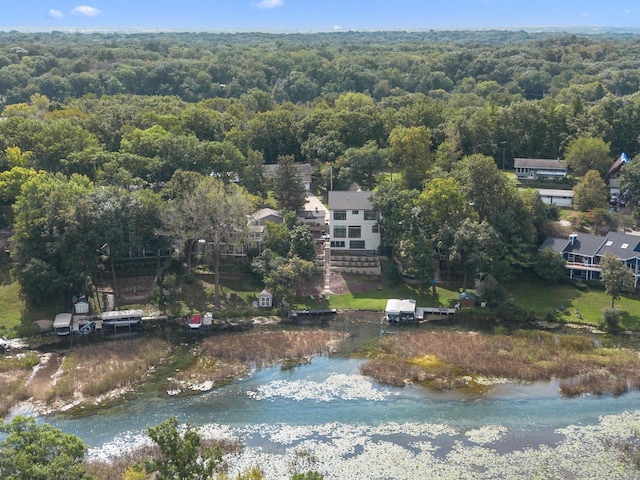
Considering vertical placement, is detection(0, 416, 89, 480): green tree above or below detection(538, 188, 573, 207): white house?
below

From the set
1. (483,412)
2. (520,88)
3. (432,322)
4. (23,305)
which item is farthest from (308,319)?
(520,88)

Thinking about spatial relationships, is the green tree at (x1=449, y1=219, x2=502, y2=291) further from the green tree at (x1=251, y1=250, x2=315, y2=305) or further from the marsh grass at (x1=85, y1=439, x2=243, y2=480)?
the marsh grass at (x1=85, y1=439, x2=243, y2=480)

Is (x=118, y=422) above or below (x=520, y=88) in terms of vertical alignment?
below

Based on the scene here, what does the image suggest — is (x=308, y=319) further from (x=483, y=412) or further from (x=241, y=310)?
(x=483, y=412)

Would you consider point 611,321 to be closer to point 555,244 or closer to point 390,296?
point 555,244

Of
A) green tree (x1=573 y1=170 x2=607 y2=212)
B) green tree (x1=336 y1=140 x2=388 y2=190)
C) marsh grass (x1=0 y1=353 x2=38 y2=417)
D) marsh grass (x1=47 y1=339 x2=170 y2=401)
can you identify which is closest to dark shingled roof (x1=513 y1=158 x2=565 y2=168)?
green tree (x1=573 y1=170 x2=607 y2=212)
